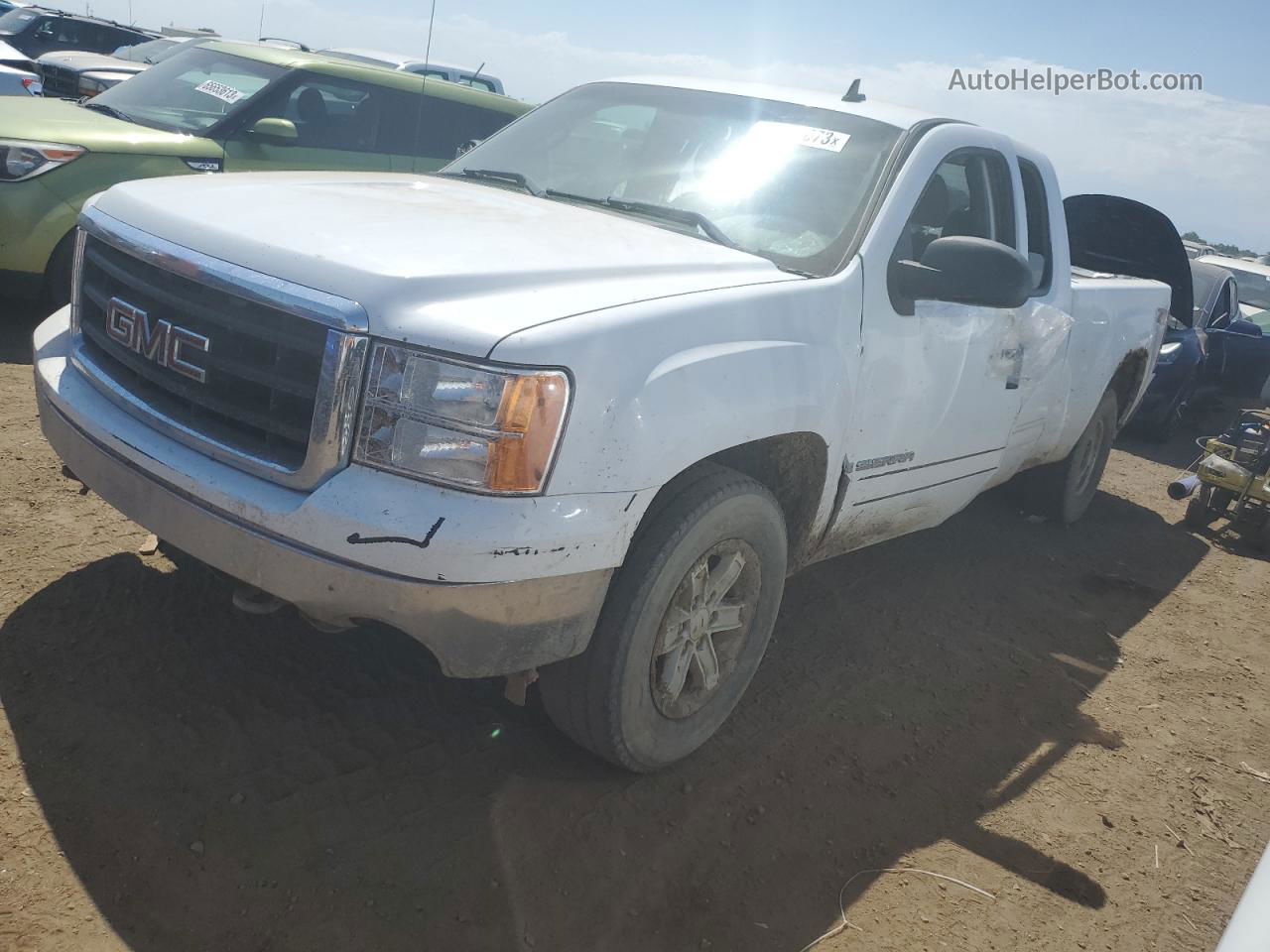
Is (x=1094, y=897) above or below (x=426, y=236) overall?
below

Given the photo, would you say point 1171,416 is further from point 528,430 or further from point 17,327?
point 17,327

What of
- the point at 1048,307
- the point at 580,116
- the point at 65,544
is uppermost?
the point at 580,116

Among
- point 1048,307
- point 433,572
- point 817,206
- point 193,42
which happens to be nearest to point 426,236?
point 433,572

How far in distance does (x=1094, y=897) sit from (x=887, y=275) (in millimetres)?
1906

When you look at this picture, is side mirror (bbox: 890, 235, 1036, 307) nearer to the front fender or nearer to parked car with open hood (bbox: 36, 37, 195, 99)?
the front fender

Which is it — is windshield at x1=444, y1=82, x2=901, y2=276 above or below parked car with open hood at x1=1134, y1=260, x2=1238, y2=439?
above

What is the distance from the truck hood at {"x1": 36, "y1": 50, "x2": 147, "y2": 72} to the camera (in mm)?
11828

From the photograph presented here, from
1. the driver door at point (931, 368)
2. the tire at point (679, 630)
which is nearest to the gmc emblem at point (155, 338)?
the tire at point (679, 630)

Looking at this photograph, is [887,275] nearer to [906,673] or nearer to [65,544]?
[906,673]

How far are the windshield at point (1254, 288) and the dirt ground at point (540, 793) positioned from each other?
881 centimetres

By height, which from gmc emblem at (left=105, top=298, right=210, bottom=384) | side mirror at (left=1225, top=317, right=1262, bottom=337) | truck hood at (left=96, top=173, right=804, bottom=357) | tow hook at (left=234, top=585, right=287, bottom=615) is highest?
truck hood at (left=96, top=173, right=804, bottom=357)

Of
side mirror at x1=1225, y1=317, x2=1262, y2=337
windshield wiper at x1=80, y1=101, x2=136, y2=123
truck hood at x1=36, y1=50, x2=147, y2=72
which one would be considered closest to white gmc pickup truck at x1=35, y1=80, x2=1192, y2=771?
windshield wiper at x1=80, y1=101, x2=136, y2=123

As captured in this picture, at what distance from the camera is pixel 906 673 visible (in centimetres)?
408

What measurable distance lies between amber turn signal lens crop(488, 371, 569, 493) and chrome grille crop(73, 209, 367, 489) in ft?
1.10
